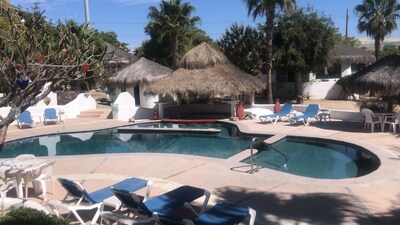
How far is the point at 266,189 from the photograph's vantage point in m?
7.84

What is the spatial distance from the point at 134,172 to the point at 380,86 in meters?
11.1

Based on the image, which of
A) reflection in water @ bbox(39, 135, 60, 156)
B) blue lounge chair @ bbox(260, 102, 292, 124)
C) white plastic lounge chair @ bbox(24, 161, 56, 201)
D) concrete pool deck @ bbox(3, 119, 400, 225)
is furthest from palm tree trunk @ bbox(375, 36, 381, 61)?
white plastic lounge chair @ bbox(24, 161, 56, 201)

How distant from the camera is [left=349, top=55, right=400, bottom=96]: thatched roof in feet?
50.2

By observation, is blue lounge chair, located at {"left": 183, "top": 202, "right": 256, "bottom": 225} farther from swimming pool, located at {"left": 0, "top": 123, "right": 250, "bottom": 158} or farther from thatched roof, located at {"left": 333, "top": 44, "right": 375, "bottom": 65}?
thatched roof, located at {"left": 333, "top": 44, "right": 375, "bottom": 65}

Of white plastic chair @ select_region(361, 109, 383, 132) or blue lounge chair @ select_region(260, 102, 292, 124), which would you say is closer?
white plastic chair @ select_region(361, 109, 383, 132)

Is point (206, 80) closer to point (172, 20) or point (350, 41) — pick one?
point (172, 20)

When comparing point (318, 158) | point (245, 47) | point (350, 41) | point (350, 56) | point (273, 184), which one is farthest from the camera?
point (350, 41)

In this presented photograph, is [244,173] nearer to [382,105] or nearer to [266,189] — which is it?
[266,189]

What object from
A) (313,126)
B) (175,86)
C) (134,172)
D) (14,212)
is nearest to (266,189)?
(134,172)

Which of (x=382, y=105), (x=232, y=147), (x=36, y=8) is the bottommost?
(x=232, y=147)

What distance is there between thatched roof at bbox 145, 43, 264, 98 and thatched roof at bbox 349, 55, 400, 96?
238 inches

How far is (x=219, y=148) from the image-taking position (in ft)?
48.9

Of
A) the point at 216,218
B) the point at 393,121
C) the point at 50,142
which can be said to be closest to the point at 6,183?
the point at 216,218

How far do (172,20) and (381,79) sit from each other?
2064 centimetres
